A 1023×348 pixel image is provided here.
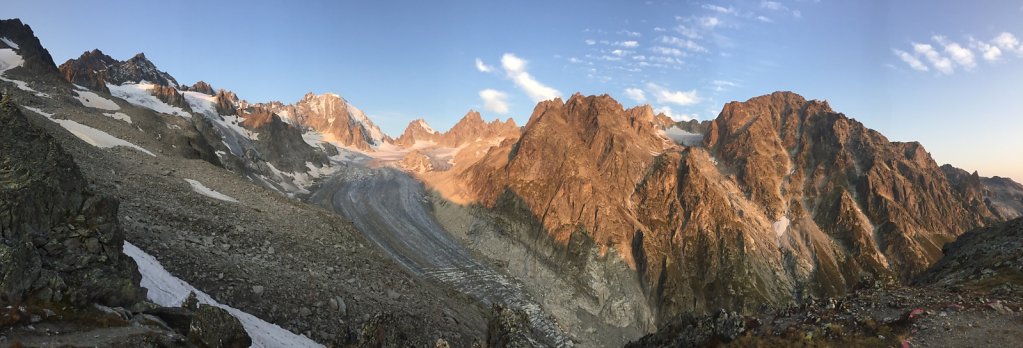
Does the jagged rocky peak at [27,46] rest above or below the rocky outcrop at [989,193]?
below

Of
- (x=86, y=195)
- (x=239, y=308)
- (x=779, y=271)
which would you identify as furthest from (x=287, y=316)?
(x=779, y=271)

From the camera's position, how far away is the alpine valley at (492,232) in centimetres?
1534

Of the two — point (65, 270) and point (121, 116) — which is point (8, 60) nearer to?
point (121, 116)

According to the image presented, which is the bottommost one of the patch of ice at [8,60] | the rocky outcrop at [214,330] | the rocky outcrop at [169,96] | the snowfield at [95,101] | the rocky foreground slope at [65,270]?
the rocky outcrop at [214,330]

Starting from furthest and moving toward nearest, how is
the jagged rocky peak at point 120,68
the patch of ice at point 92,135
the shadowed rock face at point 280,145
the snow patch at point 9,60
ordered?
the jagged rocky peak at point 120,68, the shadowed rock face at point 280,145, the snow patch at point 9,60, the patch of ice at point 92,135

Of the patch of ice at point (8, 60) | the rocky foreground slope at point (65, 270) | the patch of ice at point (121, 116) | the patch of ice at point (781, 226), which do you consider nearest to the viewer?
the rocky foreground slope at point (65, 270)

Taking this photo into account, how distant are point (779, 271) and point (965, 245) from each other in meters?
53.0

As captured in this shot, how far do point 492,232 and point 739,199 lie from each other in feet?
193

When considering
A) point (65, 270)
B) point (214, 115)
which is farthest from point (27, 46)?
point (65, 270)

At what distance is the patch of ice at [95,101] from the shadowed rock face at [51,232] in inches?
2734

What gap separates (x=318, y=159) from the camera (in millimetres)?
145500

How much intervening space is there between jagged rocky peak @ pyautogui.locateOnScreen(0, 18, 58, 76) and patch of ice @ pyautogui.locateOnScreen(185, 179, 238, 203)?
6397 centimetres

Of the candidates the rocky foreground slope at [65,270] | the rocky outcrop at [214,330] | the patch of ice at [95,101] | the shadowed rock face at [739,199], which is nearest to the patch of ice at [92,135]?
the patch of ice at [95,101]

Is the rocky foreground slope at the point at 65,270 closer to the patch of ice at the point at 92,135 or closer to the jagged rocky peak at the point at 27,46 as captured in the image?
the patch of ice at the point at 92,135
